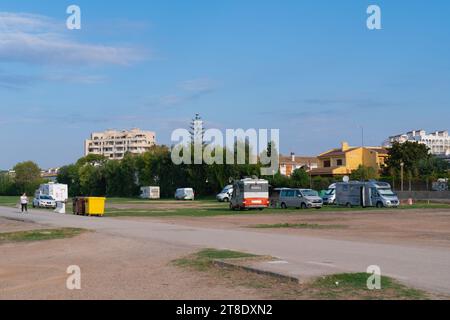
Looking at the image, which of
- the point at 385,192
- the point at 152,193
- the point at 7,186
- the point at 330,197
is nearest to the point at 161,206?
the point at 330,197

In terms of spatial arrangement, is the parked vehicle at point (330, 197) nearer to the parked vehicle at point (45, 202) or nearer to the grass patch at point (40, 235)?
the parked vehicle at point (45, 202)

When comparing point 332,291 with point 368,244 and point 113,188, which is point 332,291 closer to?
point 368,244

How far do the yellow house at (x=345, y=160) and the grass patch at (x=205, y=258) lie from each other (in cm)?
9273

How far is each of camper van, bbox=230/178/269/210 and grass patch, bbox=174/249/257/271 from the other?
32535 millimetres

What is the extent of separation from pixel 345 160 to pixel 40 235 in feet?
313

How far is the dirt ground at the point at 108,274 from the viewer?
1113 centimetres

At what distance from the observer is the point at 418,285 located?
37.4 ft

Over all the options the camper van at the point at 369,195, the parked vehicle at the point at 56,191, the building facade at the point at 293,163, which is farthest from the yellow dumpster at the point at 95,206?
the building facade at the point at 293,163

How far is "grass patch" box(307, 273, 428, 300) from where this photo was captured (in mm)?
10219

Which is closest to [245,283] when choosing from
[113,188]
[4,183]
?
[113,188]

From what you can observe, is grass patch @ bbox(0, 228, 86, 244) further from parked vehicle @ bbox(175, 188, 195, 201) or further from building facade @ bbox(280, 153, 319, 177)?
building facade @ bbox(280, 153, 319, 177)

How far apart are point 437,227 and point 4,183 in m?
154

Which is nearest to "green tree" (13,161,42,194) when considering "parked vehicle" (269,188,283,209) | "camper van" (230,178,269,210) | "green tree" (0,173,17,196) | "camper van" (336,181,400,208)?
"green tree" (0,173,17,196)

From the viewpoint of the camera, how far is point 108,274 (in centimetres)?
1399
